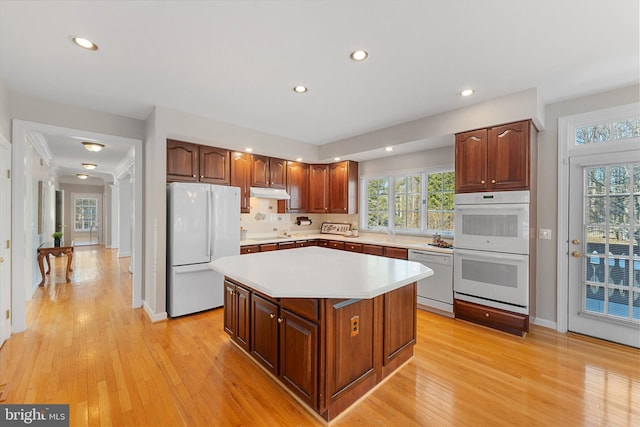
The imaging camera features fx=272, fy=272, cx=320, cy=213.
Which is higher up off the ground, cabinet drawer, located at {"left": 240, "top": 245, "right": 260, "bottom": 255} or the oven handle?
the oven handle

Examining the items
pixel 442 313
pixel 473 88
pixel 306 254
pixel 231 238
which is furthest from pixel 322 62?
pixel 442 313

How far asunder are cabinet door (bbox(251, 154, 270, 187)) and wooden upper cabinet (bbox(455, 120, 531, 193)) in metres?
3.01

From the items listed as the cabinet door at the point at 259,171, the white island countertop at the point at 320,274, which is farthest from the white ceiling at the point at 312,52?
the white island countertop at the point at 320,274

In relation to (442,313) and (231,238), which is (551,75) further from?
(231,238)

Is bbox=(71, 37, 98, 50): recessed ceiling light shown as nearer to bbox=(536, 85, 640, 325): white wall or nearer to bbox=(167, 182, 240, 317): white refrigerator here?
bbox=(167, 182, 240, 317): white refrigerator

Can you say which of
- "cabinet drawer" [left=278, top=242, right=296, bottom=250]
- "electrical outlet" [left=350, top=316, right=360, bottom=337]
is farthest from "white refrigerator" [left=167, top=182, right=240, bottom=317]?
"electrical outlet" [left=350, top=316, right=360, bottom=337]

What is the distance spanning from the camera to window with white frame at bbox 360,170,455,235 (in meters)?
4.29

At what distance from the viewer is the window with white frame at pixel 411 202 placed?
4285mm

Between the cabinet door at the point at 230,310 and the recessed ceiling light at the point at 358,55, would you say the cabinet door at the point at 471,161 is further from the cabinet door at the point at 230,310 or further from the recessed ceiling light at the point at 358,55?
the cabinet door at the point at 230,310

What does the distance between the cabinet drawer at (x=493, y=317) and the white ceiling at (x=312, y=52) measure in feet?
7.96

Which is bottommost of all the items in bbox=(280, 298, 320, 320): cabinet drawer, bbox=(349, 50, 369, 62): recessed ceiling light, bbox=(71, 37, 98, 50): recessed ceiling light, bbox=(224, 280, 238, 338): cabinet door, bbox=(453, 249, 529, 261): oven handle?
bbox=(224, 280, 238, 338): cabinet door

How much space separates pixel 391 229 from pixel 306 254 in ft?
7.75

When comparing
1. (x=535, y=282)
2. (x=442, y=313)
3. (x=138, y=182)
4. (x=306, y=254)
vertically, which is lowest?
(x=442, y=313)

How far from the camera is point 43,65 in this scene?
7.73ft
